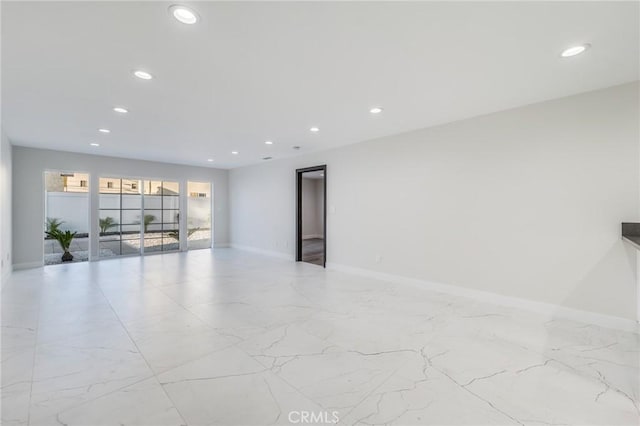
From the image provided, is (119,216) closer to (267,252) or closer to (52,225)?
(52,225)

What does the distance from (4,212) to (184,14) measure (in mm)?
5254

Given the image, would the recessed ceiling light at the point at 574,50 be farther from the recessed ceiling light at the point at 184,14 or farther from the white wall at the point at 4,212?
the white wall at the point at 4,212

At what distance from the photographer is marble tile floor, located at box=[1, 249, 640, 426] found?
1.74 meters

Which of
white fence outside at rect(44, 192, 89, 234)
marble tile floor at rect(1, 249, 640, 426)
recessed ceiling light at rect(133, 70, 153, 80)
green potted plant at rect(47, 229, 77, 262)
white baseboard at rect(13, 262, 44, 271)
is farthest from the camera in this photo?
white fence outside at rect(44, 192, 89, 234)

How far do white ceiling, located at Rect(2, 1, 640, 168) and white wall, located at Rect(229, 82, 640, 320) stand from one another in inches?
13.9

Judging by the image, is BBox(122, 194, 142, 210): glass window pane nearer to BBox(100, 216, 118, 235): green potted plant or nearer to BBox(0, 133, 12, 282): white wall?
BBox(100, 216, 118, 235): green potted plant

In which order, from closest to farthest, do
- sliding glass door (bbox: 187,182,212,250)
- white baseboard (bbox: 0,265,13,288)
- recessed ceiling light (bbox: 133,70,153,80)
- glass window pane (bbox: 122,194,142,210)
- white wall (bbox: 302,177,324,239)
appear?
recessed ceiling light (bbox: 133,70,153,80), white baseboard (bbox: 0,265,13,288), glass window pane (bbox: 122,194,142,210), sliding glass door (bbox: 187,182,212,250), white wall (bbox: 302,177,324,239)

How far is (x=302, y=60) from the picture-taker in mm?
2396

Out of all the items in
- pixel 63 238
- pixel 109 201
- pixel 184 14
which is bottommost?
pixel 63 238

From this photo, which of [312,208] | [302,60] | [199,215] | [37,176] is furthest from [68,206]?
[302,60]

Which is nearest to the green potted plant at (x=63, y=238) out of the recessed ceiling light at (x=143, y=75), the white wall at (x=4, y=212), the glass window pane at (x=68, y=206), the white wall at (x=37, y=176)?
the white wall at (x=37, y=176)

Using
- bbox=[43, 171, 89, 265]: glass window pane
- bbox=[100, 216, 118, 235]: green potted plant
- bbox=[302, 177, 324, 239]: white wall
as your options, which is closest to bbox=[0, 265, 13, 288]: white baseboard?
bbox=[100, 216, 118, 235]: green potted plant

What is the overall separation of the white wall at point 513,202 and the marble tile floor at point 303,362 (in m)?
0.44

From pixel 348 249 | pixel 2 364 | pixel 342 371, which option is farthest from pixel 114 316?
pixel 348 249
